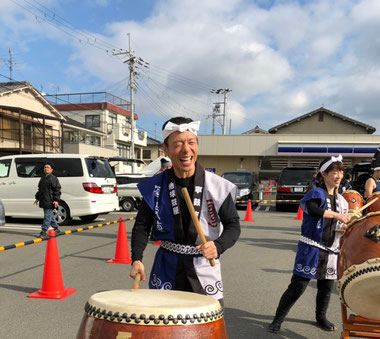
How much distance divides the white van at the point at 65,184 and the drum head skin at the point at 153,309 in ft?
28.2

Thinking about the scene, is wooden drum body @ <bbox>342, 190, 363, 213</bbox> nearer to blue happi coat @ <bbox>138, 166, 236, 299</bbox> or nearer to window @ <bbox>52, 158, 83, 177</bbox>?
blue happi coat @ <bbox>138, 166, 236, 299</bbox>

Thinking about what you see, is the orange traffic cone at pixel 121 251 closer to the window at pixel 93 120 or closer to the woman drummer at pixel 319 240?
the woman drummer at pixel 319 240

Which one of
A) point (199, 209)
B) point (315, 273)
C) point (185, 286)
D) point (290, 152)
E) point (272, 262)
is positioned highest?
point (290, 152)

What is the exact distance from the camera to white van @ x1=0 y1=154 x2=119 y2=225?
32.6ft

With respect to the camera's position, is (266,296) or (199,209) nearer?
(199,209)

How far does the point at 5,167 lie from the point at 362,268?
10.7m

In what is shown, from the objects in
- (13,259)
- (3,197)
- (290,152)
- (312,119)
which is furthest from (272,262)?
(312,119)

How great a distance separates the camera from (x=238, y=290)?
15.6ft

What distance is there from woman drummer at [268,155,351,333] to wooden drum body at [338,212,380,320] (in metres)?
0.67

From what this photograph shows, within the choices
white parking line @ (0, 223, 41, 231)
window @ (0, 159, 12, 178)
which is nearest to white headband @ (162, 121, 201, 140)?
white parking line @ (0, 223, 41, 231)

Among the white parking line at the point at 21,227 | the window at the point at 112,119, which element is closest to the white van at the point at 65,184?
the white parking line at the point at 21,227

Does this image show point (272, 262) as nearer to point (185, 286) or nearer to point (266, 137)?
point (185, 286)

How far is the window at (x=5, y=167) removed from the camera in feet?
34.7

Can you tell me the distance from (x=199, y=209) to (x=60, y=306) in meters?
2.91
